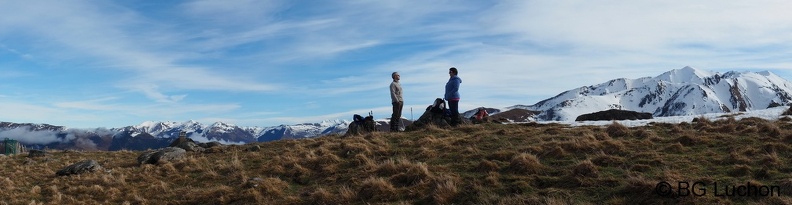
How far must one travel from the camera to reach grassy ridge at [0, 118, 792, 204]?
10148 millimetres

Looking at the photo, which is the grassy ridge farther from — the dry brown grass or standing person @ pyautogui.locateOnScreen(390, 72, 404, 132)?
standing person @ pyautogui.locateOnScreen(390, 72, 404, 132)

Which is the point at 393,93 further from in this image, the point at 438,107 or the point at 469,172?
the point at 469,172

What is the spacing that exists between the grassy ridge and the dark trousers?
2.16 metres

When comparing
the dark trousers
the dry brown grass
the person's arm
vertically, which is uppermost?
the person's arm

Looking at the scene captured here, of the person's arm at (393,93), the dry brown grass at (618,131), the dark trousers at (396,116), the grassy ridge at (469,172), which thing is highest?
the person's arm at (393,93)

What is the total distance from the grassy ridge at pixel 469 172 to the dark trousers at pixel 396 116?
7.10 feet

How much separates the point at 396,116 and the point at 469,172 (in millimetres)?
10023

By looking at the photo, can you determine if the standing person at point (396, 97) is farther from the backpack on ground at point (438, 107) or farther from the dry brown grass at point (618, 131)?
the dry brown grass at point (618, 131)

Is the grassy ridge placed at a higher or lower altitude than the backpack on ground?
lower

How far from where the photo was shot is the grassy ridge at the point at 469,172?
1015 cm

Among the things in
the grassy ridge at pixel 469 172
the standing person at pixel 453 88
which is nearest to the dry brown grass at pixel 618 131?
the grassy ridge at pixel 469 172

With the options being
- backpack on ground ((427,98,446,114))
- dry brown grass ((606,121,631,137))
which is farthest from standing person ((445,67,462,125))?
dry brown grass ((606,121,631,137))

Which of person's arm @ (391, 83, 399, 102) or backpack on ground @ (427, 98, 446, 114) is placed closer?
person's arm @ (391, 83, 399, 102)

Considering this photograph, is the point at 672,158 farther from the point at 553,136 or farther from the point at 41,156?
the point at 41,156
